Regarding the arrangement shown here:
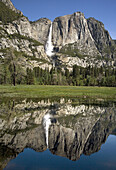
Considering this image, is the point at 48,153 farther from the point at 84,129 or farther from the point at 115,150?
the point at 84,129

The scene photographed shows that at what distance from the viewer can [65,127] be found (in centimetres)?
1177

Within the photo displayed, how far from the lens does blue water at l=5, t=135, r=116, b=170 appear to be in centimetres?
657

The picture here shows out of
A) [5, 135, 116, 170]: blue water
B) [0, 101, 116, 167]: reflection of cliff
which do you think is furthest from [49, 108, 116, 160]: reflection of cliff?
[5, 135, 116, 170]: blue water

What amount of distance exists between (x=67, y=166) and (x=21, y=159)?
2023 millimetres

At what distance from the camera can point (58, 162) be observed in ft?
23.2

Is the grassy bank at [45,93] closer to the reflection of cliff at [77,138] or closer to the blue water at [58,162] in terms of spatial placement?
the reflection of cliff at [77,138]

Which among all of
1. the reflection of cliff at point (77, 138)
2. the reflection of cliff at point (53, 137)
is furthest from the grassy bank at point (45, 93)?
the reflection of cliff at point (77, 138)

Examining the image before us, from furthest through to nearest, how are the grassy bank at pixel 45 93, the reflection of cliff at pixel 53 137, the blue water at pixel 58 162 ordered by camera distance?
the grassy bank at pixel 45 93 → the reflection of cliff at pixel 53 137 → the blue water at pixel 58 162

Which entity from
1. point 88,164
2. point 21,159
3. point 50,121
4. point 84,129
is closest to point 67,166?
point 88,164

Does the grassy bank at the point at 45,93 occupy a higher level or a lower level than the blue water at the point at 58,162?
higher

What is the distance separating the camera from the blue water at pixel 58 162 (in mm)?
6570

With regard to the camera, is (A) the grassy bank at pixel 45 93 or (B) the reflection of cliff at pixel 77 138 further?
(A) the grassy bank at pixel 45 93

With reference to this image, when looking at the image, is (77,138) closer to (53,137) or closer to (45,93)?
(53,137)

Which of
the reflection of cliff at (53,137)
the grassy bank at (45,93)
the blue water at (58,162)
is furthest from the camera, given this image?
the grassy bank at (45,93)
